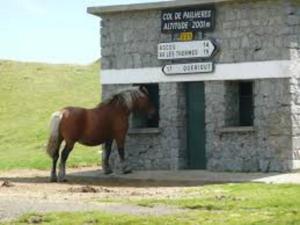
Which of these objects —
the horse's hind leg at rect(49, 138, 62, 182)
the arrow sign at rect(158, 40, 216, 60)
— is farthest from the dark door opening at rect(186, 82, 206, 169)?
the horse's hind leg at rect(49, 138, 62, 182)

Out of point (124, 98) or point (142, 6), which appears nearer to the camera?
point (124, 98)

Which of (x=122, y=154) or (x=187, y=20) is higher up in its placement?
(x=187, y=20)

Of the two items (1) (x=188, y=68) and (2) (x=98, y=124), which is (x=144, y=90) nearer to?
(1) (x=188, y=68)

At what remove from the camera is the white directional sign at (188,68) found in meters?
21.3

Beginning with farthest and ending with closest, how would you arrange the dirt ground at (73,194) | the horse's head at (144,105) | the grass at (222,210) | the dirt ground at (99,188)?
the horse's head at (144,105), the dirt ground at (99,188), the dirt ground at (73,194), the grass at (222,210)

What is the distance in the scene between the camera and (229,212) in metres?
13.2

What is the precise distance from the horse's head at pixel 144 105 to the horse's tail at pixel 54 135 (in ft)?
6.42

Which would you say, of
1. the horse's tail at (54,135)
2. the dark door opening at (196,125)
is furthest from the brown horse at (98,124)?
the dark door opening at (196,125)

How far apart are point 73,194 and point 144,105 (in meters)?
5.22

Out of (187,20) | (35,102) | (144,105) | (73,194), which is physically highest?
(187,20)

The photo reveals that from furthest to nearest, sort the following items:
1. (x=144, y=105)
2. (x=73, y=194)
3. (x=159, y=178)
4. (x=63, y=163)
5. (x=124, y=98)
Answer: (x=144, y=105) → (x=124, y=98) → (x=63, y=163) → (x=159, y=178) → (x=73, y=194)

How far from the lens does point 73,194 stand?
1673 centimetres

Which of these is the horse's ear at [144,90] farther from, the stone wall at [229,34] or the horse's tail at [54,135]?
the horse's tail at [54,135]

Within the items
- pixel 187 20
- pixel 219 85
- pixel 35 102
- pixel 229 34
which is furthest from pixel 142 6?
pixel 35 102
